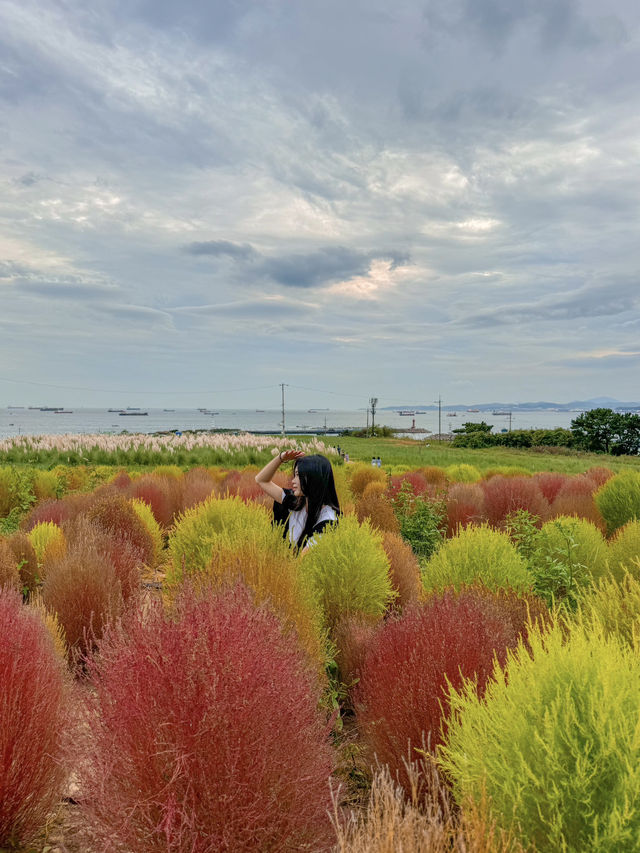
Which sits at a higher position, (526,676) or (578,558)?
(526,676)

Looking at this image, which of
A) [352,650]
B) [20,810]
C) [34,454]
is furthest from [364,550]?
[34,454]

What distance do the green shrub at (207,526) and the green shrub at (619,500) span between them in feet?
17.0

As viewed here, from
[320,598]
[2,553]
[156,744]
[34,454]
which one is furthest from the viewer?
[34,454]

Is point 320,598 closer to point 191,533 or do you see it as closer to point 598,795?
point 191,533

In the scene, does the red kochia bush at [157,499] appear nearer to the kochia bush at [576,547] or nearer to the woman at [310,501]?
the woman at [310,501]

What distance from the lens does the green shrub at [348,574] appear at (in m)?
4.62

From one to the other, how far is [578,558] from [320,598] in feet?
9.12

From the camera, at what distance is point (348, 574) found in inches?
183

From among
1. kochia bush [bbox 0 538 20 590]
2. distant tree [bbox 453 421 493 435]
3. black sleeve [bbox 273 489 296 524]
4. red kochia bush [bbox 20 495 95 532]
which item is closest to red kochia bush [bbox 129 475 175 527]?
red kochia bush [bbox 20 495 95 532]

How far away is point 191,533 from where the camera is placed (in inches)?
219

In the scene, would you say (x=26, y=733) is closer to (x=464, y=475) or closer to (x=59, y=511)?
(x=59, y=511)

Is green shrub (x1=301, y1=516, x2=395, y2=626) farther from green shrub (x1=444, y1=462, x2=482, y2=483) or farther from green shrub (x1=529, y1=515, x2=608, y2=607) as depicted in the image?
green shrub (x1=444, y1=462, x2=482, y2=483)

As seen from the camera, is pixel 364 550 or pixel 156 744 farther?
pixel 364 550

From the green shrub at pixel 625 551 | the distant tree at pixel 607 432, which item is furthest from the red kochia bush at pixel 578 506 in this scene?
the distant tree at pixel 607 432
